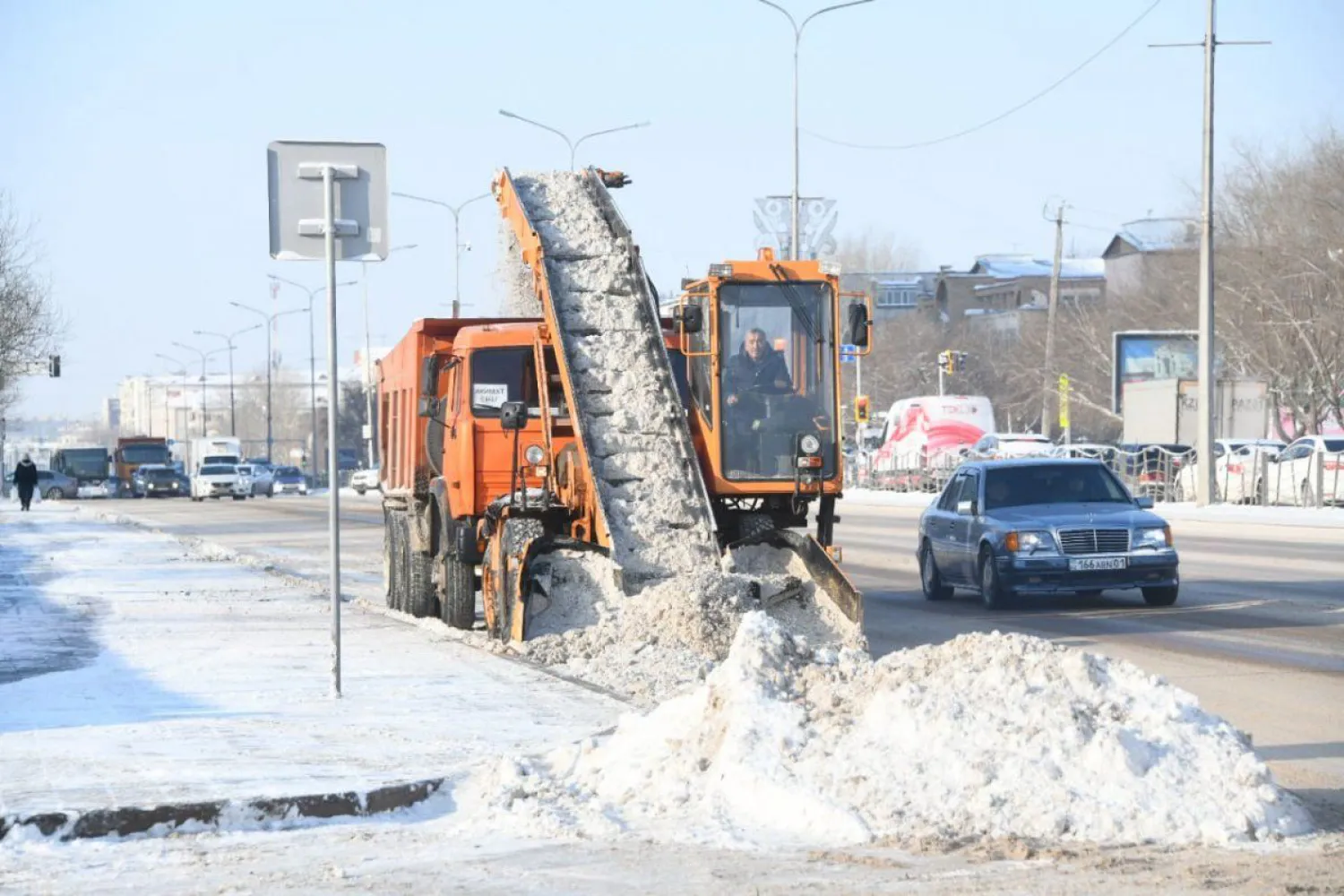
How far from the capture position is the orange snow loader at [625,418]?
50.9 ft

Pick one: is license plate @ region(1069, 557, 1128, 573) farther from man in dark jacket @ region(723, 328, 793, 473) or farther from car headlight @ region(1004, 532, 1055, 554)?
man in dark jacket @ region(723, 328, 793, 473)

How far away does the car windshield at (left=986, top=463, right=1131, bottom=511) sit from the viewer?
66.7 ft

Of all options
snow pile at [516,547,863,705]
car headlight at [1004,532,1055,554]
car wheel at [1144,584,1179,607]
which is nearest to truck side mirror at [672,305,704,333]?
snow pile at [516,547,863,705]

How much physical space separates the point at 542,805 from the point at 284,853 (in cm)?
111

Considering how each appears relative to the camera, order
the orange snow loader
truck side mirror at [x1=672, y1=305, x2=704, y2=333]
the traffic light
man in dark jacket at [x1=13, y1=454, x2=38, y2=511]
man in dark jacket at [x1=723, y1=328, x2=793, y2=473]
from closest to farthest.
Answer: the orange snow loader, truck side mirror at [x1=672, y1=305, x2=704, y2=333], man in dark jacket at [x1=723, y1=328, x2=793, y2=473], the traffic light, man in dark jacket at [x1=13, y1=454, x2=38, y2=511]

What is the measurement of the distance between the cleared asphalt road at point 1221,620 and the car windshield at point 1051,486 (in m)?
1.07

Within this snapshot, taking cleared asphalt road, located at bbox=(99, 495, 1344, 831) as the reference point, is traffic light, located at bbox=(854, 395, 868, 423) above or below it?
above

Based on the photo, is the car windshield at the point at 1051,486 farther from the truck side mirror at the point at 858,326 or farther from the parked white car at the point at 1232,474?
the parked white car at the point at 1232,474

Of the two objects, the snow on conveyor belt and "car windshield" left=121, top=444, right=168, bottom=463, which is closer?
the snow on conveyor belt

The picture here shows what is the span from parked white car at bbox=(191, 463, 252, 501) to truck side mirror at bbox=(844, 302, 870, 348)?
6178 centimetres

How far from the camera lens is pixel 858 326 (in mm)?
15773

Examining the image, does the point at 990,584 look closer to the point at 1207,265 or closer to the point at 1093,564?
the point at 1093,564

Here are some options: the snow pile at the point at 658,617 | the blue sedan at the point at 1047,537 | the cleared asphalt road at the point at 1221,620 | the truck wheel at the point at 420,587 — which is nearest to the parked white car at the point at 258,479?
the cleared asphalt road at the point at 1221,620

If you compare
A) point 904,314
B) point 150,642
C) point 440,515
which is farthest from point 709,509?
point 904,314
